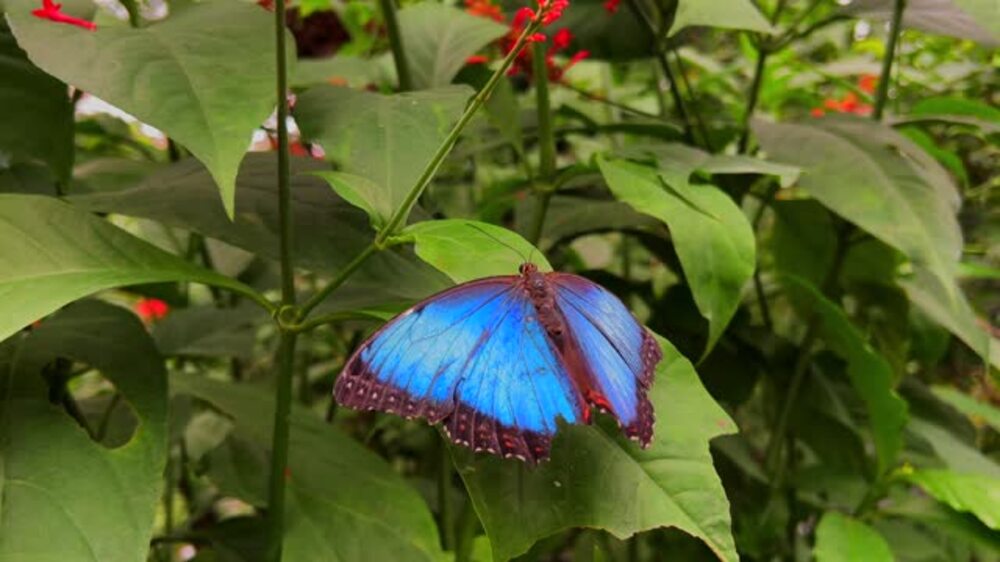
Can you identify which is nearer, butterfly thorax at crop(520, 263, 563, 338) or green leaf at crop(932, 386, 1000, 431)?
butterfly thorax at crop(520, 263, 563, 338)

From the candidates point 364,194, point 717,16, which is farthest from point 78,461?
point 717,16

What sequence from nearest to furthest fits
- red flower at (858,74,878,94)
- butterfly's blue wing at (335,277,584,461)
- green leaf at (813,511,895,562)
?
butterfly's blue wing at (335,277,584,461) → green leaf at (813,511,895,562) → red flower at (858,74,878,94)

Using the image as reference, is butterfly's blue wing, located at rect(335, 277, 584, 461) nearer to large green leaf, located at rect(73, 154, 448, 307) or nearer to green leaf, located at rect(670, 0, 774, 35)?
large green leaf, located at rect(73, 154, 448, 307)

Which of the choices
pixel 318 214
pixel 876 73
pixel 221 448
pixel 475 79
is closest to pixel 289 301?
pixel 318 214

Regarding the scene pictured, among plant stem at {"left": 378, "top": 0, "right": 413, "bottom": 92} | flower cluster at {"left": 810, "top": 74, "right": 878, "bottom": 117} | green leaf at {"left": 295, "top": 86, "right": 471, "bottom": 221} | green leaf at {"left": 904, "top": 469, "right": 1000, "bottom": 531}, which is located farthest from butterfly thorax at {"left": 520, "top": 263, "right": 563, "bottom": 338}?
flower cluster at {"left": 810, "top": 74, "right": 878, "bottom": 117}

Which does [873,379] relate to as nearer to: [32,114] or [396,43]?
[396,43]

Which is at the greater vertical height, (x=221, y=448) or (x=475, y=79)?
(x=475, y=79)

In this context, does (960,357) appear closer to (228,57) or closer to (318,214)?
(318,214)
